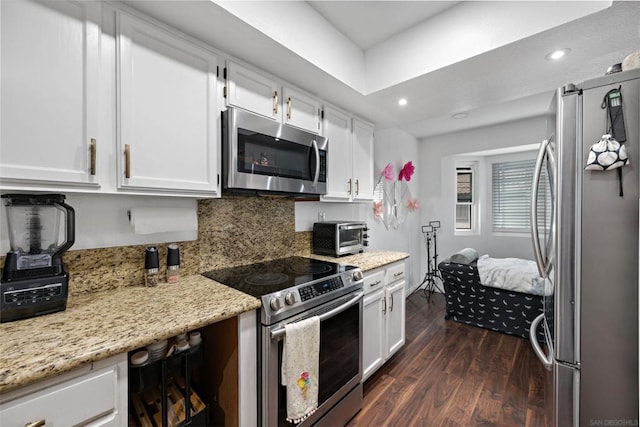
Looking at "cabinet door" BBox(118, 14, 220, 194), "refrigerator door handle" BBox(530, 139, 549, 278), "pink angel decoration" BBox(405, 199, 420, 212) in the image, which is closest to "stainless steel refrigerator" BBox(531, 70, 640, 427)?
"refrigerator door handle" BBox(530, 139, 549, 278)

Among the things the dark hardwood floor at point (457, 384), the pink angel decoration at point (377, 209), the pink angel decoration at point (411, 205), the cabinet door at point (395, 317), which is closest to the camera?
the dark hardwood floor at point (457, 384)

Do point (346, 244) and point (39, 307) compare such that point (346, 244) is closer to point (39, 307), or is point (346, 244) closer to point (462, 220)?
point (39, 307)

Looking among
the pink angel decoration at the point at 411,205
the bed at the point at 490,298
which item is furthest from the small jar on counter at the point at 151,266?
the pink angel decoration at the point at 411,205

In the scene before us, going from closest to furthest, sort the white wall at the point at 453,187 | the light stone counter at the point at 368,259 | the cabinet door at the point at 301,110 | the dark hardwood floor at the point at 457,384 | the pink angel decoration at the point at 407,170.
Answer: the dark hardwood floor at the point at 457,384 → the cabinet door at the point at 301,110 → the light stone counter at the point at 368,259 → the pink angel decoration at the point at 407,170 → the white wall at the point at 453,187

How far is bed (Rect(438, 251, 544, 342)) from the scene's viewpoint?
2.61 meters

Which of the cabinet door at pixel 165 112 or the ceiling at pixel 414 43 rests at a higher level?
the ceiling at pixel 414 43

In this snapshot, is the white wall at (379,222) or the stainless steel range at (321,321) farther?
the white wall at (379,222)

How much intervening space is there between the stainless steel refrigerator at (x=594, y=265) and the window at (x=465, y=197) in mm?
3326

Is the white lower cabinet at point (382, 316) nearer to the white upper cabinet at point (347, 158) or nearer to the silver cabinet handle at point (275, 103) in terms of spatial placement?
the white upper cabinet at point (347, 158)

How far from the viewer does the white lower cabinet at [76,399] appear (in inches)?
26.9

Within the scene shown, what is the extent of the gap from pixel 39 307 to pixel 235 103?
50.5 inches

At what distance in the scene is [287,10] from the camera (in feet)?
4.97

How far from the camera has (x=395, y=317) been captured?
7.39ft

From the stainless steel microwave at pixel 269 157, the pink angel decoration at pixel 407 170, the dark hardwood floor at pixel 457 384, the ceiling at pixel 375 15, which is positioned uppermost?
the ceiling at pixel 375 15
